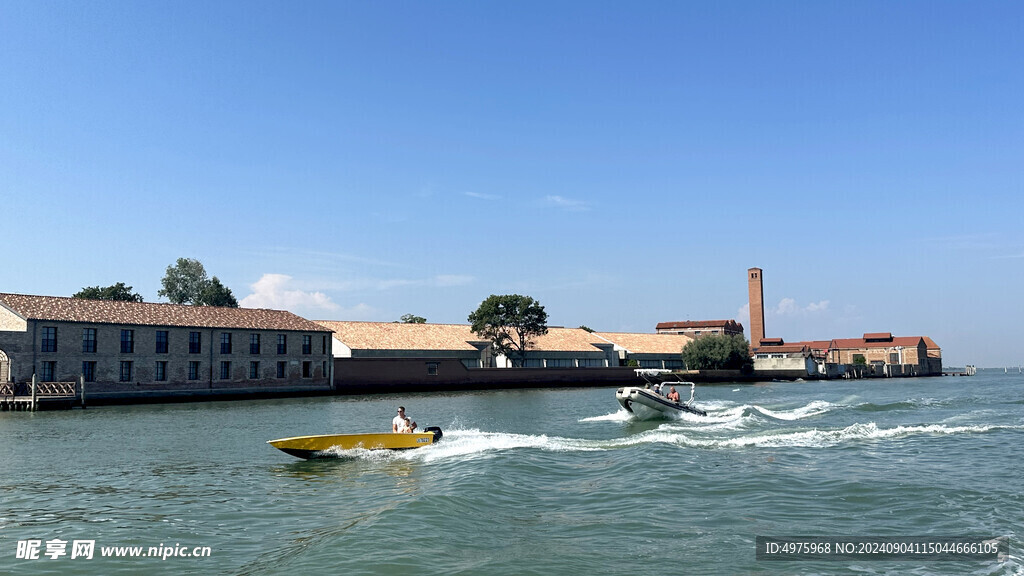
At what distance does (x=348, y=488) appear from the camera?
16875mm

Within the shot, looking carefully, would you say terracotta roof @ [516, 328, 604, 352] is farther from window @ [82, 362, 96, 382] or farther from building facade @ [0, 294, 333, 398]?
window @ [82, 362, 96, 382]

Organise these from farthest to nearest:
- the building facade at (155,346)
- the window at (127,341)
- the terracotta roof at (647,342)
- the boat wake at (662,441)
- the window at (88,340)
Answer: the terracotta roof at (647,342), the window at (127,341), the window at (88,340), the building facade at (155,346), the boat wake at (662,441)

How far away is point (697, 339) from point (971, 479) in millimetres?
85119

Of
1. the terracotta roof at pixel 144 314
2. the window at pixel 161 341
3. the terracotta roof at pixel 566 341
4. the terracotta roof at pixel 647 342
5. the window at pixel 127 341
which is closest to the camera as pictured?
the terracotta roof at pixel 144 314

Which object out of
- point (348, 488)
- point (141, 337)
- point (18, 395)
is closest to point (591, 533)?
point (348, 488)

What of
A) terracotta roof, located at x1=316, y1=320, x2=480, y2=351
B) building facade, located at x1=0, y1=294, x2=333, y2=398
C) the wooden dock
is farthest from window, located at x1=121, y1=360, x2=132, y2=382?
terracotta roof, located at x1=316, y1=320, x2=480, y2=351

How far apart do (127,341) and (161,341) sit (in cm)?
247

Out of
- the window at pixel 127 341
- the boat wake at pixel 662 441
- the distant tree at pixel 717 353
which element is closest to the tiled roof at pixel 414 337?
the distant tree at pixel 717 353

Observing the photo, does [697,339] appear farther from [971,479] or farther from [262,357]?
[971,479]

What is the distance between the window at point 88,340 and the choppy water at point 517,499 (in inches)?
887

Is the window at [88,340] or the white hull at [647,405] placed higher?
the window at [88,340]

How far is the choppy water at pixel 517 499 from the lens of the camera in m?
11.1

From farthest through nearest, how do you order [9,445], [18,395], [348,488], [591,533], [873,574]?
[18,395]
[9,445]
[348,488]
[591,533]
[873,574]

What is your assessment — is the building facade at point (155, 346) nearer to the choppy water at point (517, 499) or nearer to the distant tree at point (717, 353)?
the choppy water at point (517, 499)
